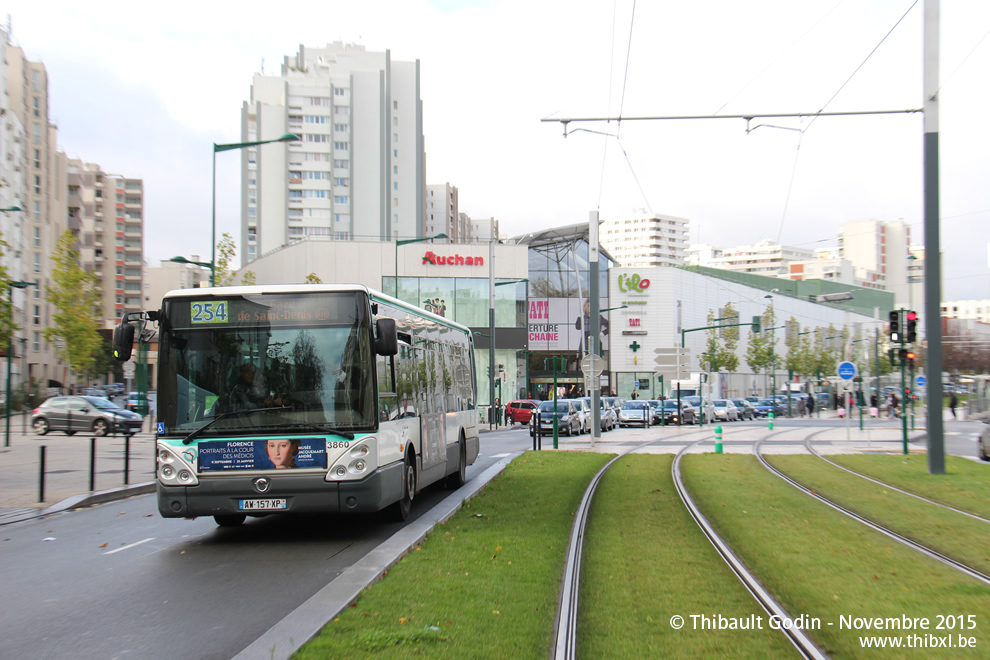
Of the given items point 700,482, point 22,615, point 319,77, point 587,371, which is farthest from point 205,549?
point 319,77

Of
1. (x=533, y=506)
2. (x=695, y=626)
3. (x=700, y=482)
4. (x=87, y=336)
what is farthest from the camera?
(x=87, y=336)

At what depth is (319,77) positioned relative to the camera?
322 feet

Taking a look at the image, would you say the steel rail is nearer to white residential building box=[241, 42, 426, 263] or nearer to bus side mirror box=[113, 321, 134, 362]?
bus side mirror box=[113, 321, 134, 362]

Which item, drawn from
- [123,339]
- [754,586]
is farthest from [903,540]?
[123,339]

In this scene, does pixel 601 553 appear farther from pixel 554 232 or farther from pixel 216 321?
pixel 554 232

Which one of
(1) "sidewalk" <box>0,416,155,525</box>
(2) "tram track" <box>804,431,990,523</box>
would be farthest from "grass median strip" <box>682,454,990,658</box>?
(1) "sidewalk" <box>0,416,155,525</box>

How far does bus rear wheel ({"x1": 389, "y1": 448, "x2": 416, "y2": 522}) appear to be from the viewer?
11.6 metres

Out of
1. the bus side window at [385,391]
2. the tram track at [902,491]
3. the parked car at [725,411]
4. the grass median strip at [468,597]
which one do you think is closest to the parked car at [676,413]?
the parked car at [725,411]

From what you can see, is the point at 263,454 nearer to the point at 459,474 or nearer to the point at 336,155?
the point at 459,474

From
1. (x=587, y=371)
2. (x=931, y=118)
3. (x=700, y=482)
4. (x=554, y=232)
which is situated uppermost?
(x=554, y=232)

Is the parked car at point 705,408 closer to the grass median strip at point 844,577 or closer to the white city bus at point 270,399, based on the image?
the grass median strip at point 844,577

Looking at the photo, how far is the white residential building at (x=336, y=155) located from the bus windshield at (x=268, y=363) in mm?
84422

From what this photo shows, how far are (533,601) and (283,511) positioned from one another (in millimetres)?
3949

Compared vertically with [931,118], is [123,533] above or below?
below
